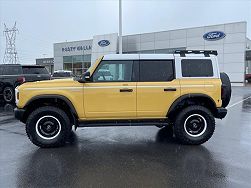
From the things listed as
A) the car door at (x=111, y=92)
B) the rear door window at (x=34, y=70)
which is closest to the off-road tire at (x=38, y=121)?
the car door at (x=111, y=92)

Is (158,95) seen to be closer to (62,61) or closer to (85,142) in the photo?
(85,142)

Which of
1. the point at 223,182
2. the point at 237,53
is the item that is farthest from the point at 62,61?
the point at 223,182

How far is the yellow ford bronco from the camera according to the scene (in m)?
5.34

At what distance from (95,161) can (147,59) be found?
2.57 meters

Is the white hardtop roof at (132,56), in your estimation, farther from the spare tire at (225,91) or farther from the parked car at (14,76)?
the parked car at (14,76)

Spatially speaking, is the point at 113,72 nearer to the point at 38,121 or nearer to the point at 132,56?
the point at 132,56

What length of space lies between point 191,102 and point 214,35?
23954mm

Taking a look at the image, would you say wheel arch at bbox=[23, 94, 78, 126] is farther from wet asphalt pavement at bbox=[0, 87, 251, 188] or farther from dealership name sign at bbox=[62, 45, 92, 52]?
dealership name sign at bbox=[62, 45, 92, 52]

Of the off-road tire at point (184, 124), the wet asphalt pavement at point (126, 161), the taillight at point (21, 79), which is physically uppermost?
the taillight at point (21, 79)

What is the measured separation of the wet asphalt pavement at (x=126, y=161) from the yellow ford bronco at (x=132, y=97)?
1.60 feet

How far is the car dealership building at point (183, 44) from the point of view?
86.0 ft

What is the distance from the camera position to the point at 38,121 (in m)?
5.39

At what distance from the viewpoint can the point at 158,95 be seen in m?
5.49

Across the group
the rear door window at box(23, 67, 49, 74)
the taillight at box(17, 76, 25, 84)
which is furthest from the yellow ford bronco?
the rear door window at box(23, 67, 49, 74)
